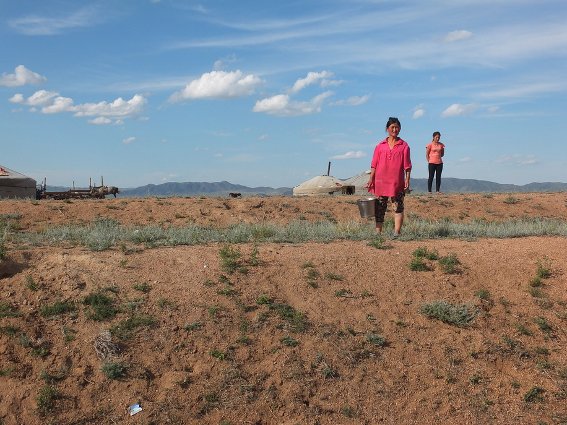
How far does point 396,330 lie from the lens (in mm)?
6512

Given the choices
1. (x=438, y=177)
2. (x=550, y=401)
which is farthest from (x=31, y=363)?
(x=438, y=177)

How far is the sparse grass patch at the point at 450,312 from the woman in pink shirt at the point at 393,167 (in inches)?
90.4

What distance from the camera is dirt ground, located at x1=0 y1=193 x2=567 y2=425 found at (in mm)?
5566

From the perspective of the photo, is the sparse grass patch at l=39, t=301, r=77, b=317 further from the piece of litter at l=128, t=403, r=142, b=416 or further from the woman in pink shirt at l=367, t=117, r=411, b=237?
the woman in pink shirt at l=367, t=117, r=411, b=237

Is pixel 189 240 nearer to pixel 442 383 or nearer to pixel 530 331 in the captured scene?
pixel 442 383

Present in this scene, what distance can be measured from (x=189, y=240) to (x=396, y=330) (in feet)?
10.7

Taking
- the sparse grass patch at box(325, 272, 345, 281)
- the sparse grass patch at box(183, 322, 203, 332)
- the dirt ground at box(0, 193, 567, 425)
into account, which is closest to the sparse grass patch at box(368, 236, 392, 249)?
the dirt ground at box(0, 193, 567, 425)

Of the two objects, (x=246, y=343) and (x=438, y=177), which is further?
(x=438, y=177)

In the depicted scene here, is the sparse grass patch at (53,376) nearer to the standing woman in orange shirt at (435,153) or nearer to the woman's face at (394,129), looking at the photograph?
the woman's face at (394,129)

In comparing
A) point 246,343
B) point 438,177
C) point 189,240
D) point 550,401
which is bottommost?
point 550,401

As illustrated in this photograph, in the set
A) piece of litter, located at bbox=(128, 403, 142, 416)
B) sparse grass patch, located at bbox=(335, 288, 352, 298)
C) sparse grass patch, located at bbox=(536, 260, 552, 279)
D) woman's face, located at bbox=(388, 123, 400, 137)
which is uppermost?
woman's face, located at bbox=(388, 123, 400, 137)

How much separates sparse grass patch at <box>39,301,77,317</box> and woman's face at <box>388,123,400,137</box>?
16.8 ft

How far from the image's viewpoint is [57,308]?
621 cm

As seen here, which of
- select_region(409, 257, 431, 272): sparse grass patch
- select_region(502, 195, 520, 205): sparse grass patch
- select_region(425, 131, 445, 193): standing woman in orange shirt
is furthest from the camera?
select_region(502, 195, 520, 205): sparse grass patch
